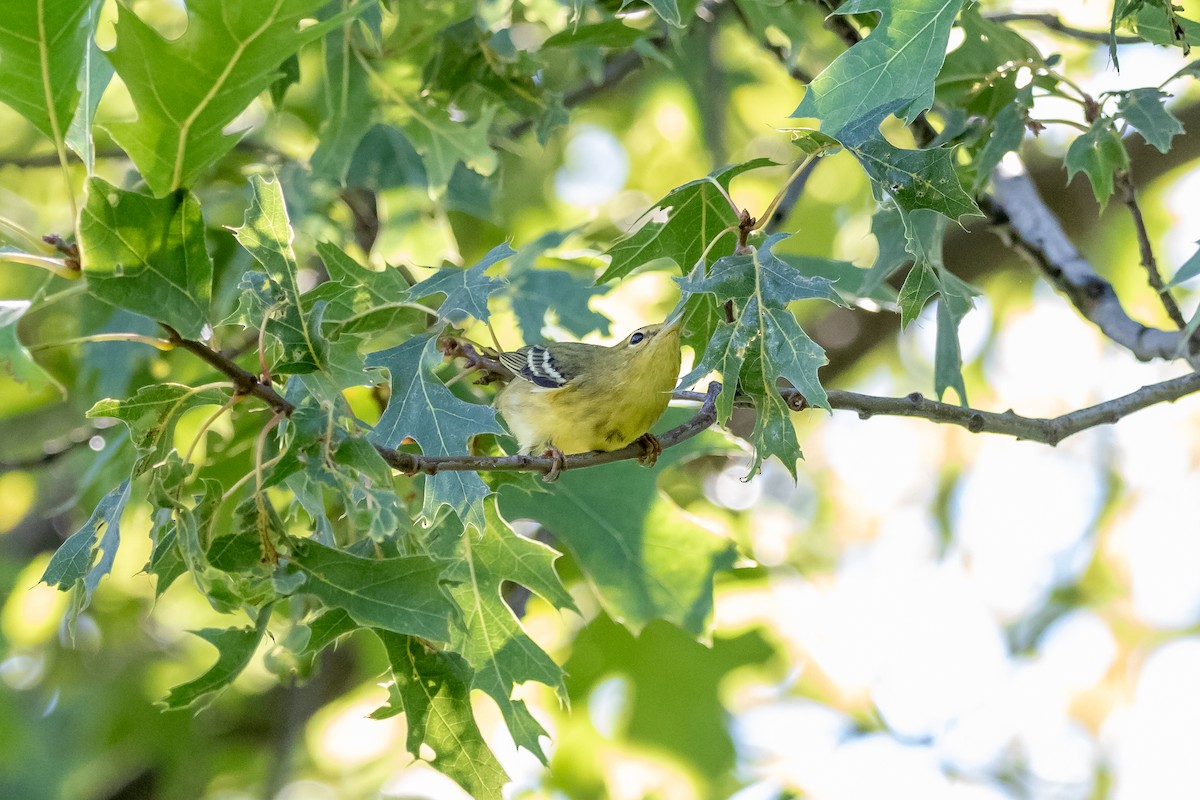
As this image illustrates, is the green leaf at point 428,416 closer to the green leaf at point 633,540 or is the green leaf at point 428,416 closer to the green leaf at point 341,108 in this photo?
the green leaf at point 633,540

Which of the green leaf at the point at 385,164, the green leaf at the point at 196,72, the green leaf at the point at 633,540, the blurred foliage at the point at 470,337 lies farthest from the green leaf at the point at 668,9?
the green leaf at the point at 385,164

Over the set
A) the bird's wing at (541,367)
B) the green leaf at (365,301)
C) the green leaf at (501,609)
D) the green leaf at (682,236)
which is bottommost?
the green leaf at (501,609)

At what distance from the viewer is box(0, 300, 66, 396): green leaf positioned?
2371 mm

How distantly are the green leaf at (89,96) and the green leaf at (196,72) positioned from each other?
193 mm

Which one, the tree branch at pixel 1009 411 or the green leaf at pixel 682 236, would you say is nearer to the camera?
the tree branch at pixel 1009 411

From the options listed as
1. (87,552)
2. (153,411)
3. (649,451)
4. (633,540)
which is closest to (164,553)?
(87,552)

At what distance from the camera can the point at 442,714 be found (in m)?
3.08

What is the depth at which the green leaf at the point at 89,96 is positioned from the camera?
270 centimetres

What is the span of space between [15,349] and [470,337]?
287cm

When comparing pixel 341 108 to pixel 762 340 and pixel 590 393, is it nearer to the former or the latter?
pixel 590 393

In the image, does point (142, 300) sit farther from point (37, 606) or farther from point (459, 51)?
point (37, 606)

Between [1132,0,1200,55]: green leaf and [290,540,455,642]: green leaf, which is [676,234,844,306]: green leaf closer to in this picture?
[290,540,455,642]: green leaf

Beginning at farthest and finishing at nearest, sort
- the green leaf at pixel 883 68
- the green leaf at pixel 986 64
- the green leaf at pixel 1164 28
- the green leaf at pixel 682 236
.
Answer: the green leaf at pixel 986 64, the green leaf at pixel 682 236, the green leaf at pixel 1164 28, the green leaf at pixel 883 68

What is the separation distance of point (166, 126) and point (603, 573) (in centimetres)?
245
